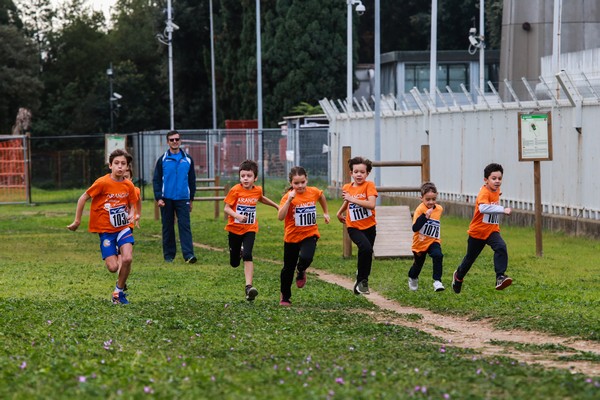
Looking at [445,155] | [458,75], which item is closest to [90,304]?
[445,155]

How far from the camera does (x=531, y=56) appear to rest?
5303cm

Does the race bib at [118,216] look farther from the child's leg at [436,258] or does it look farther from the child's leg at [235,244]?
the child's leg at [436,258]

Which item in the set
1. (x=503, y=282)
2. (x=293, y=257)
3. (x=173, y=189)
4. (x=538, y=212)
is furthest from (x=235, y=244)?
(x=538, y=212)

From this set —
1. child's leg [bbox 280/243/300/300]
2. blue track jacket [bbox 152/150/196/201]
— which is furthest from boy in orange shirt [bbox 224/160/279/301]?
blue track jacket [bbox 152/150/196/201]

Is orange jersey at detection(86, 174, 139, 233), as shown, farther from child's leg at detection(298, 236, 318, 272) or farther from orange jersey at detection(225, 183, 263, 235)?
child's leg at detection(298, 236, 318, 272)

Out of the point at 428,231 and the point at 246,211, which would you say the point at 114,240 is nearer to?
the point at 246,211

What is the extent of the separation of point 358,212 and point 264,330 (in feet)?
14.2

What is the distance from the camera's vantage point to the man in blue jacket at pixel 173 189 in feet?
72.9

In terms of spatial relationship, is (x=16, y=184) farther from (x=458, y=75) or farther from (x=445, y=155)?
(x=458, y=75)

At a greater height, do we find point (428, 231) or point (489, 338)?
point (428, 231)

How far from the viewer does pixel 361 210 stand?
53.4 ft

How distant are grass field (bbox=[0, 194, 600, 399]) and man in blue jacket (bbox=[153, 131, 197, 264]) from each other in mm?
766

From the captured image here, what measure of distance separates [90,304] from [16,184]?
33.9 metres

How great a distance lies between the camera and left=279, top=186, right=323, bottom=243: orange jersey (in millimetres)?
15281
